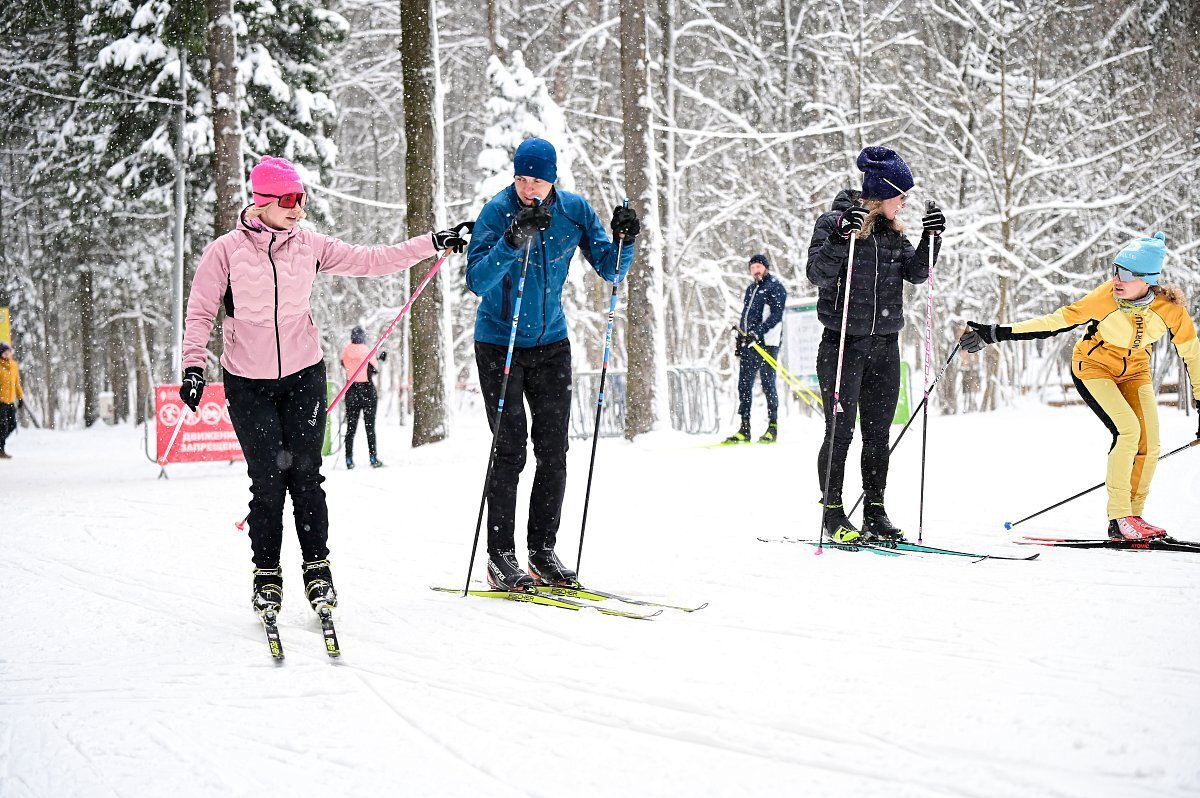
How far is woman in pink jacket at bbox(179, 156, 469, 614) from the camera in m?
4.19

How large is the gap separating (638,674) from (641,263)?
407 inches

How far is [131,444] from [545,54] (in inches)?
575

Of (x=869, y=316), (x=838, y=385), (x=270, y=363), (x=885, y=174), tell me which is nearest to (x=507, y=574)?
(x=270, y=363)

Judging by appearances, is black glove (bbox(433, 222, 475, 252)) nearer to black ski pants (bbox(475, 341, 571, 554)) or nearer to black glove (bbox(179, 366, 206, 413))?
black ski pants (bbox(475, 341, 571, 554))

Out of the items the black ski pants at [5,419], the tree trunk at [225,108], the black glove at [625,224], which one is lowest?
the black ski pants at [5,419]

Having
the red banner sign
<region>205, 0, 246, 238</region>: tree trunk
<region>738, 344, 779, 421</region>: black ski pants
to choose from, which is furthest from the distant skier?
<region>738, 344, 779, 421</region>: black ski pants

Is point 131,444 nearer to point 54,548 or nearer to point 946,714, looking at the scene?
point 54,548

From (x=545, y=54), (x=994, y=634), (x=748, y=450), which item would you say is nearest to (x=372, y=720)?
(x=994, y=634)

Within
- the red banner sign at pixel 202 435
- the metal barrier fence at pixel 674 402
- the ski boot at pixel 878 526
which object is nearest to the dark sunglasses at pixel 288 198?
the ski boot at pixel 878 526

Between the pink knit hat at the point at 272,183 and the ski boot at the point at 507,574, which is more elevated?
the pink knit hat at the point at 272,183

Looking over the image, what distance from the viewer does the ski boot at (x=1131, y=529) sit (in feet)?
17.3

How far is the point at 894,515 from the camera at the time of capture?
22.3 feet

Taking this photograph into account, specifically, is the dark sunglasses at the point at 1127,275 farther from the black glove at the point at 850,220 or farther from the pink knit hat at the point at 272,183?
the pink knit hat at the point at 272,183

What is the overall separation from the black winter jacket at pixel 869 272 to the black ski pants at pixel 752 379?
6378 millimetres
